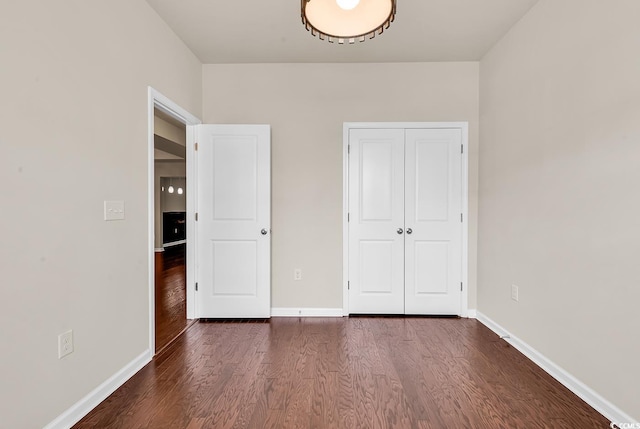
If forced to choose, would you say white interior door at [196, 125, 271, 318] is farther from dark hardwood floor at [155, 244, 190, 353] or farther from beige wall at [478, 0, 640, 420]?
beige wall at [478, 0, 640, 420]

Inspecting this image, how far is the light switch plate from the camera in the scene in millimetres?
2000

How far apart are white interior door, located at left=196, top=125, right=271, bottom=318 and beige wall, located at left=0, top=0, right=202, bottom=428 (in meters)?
0.92

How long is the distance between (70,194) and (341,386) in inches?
78.6

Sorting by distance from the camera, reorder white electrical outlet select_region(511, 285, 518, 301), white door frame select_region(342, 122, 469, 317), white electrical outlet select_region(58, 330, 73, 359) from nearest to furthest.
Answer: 1. white electrical outlet select_region(58, 330, 73, 359)
2. white electrical outlet select_region(511, 285, 518, 301)
3. white door frame select_region(342, 122, 469, 317)

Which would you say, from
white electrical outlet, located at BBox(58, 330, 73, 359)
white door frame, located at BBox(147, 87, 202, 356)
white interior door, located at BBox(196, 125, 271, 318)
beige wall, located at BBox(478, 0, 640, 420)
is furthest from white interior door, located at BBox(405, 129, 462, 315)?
white electrical outlet, located at BBox(58, 330, 73, 359)

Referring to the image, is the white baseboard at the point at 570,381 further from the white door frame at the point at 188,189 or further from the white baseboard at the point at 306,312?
the white door frame at the point at 188,189

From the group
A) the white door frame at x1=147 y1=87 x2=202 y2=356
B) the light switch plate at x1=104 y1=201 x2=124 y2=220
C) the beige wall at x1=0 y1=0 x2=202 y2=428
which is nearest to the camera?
the beige wall at x1=0 y1=0 x2=202 y2=428

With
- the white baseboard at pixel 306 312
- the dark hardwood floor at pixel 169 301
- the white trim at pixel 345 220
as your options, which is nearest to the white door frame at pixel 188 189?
the dark hardwood floor at pixel 169 301

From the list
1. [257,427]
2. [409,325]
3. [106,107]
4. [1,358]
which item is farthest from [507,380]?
[106,107]

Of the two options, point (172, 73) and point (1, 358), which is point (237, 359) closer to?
point (1, 358)

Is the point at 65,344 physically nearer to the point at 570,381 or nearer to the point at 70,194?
the point at 70,194

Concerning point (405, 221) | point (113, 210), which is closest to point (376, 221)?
point (405, 221)

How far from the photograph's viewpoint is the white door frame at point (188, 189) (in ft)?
8.07

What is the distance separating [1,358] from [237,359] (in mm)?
1408
